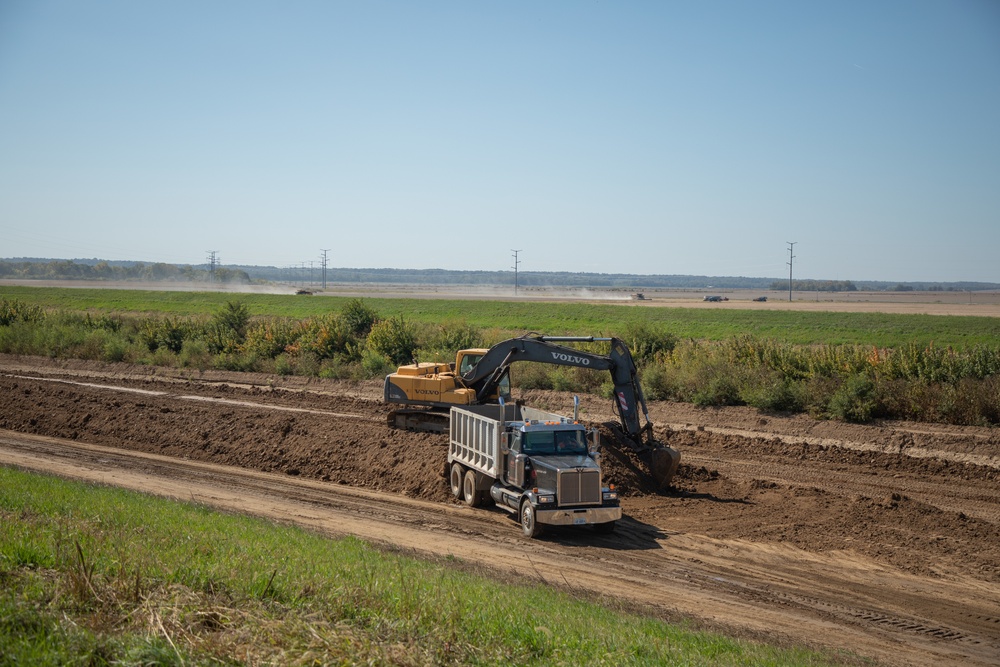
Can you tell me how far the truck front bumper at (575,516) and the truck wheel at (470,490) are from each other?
107 inches

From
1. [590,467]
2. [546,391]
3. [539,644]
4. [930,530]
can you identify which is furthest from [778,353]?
[539,644]

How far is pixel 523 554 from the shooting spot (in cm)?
1514

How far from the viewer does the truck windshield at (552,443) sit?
16844 millimetres

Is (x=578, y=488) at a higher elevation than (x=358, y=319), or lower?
lower

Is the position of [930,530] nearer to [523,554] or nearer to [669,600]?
[669,600]

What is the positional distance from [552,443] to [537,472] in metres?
0.77

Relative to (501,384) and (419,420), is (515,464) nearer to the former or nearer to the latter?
(501,384)

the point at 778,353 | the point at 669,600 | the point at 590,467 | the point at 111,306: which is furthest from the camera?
the point at 111,306

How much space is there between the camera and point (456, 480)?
19312 millimetres

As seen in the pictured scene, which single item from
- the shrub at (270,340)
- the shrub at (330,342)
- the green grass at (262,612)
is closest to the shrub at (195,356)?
the shrub at (270,340)

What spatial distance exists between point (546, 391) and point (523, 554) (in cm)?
1871

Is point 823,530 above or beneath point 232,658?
beneath

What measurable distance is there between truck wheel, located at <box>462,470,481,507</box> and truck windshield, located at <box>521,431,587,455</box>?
7.11 feet

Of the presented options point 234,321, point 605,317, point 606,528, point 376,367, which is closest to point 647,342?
point 376,367
